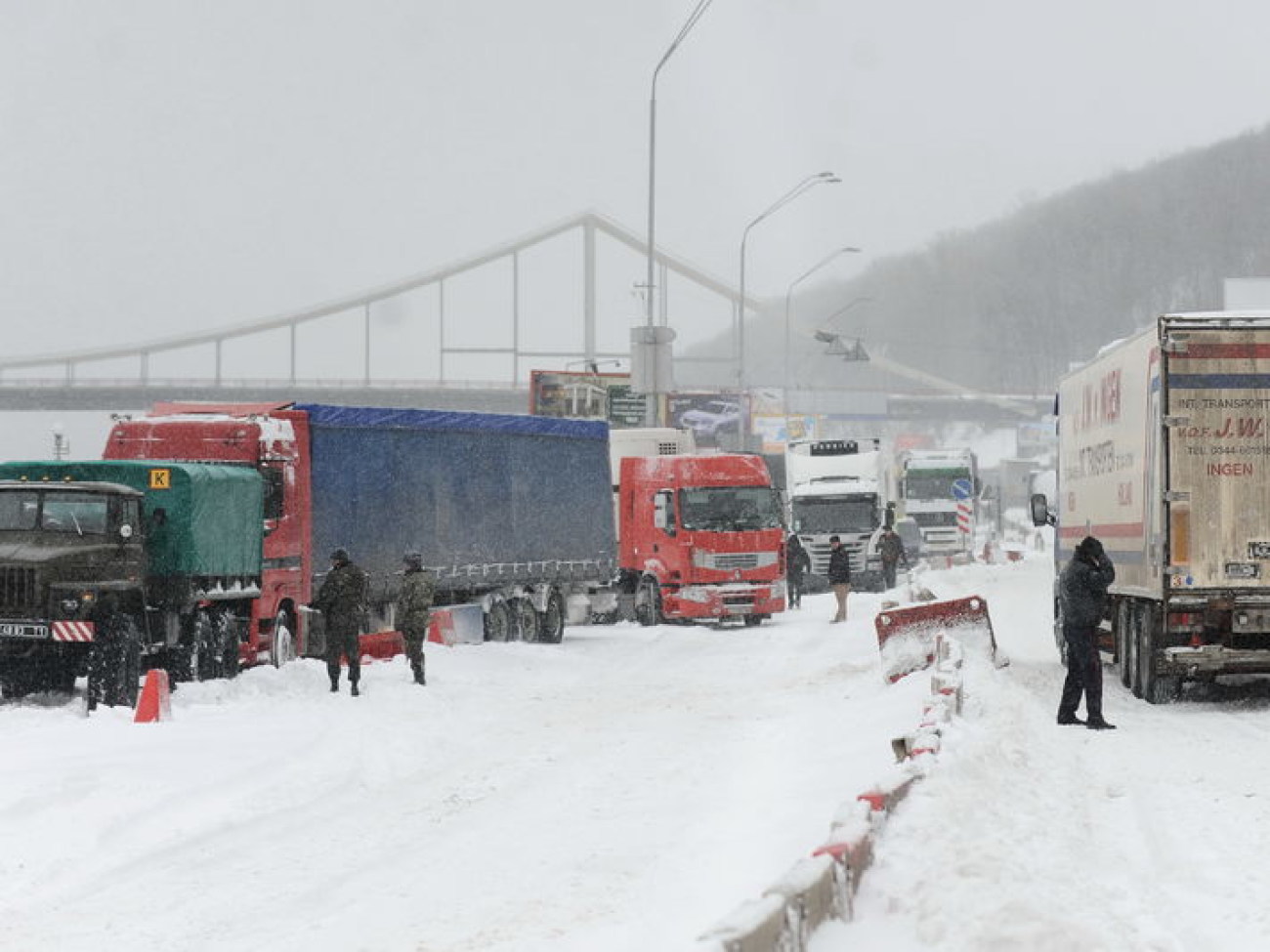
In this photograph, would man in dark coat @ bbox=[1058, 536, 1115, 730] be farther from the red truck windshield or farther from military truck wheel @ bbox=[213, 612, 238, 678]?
the red truck windshield

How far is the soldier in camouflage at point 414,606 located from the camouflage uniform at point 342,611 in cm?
60

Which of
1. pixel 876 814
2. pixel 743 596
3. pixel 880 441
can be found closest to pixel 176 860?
pixel 876 814

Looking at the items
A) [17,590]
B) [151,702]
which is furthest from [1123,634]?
[17,590]

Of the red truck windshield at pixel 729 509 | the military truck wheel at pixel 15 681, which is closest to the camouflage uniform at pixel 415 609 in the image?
the military truck wheel at pixel 15 681

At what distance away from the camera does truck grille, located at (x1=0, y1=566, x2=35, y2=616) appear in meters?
19.6

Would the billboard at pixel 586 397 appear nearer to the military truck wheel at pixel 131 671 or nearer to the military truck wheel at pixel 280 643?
the military truck wheel at pixel 280 643

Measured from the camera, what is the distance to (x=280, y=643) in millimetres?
24188

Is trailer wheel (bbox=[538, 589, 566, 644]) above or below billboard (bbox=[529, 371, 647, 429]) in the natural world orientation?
below

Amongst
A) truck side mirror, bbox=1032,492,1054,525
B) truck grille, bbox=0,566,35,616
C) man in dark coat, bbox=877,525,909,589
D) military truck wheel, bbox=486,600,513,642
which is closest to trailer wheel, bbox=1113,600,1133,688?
truck side mirror, bbox=1032,492,1054,525

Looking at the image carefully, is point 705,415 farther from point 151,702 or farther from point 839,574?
point 151,702

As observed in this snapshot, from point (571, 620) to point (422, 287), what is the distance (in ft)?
504

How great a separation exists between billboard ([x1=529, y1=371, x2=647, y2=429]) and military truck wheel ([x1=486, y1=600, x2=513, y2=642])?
51256 mm

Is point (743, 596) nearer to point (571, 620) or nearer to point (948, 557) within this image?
point (571, 620)

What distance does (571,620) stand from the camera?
1378 inches
